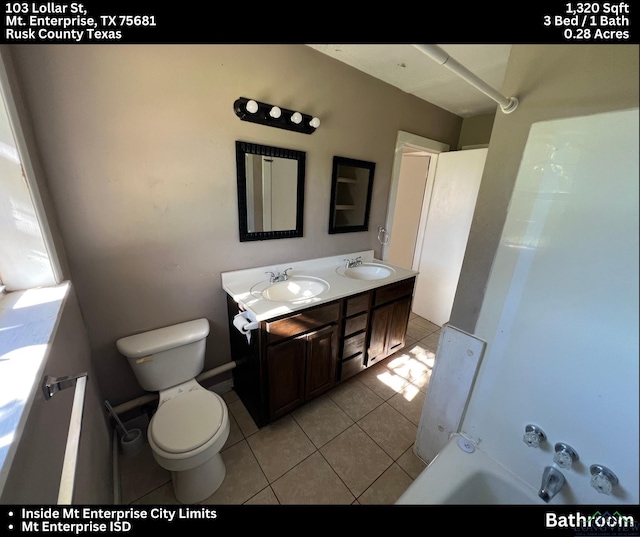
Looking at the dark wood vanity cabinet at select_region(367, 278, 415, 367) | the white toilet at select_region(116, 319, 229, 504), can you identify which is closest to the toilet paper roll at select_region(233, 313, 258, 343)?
the white toilet at select_region(116, 319, 229, 504)

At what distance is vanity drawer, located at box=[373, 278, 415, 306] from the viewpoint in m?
1.76

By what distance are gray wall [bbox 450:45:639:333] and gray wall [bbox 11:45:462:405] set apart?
1146mm

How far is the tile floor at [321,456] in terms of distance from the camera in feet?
3.98

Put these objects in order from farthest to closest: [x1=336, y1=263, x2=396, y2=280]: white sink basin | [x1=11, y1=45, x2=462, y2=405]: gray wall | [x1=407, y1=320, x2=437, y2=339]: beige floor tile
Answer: [x1=407, y1=320, x2=437, y2=339]: beige floor tile, [x1=336, y1=263, x2=396, y2=280]: white sink basin, [x1=11, y1=45, x2=462, y2=405]: gray wall

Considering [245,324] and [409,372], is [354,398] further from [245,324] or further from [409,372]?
[245,324]

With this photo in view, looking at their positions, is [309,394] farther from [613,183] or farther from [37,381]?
[613,183]

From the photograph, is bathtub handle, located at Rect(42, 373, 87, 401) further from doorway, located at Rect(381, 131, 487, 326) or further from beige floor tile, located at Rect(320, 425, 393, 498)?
doorway, located at Rect(381, 131, 487, 326)

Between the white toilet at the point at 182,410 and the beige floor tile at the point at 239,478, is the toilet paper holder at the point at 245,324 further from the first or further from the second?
the beige floor tile at the point at 239,478
